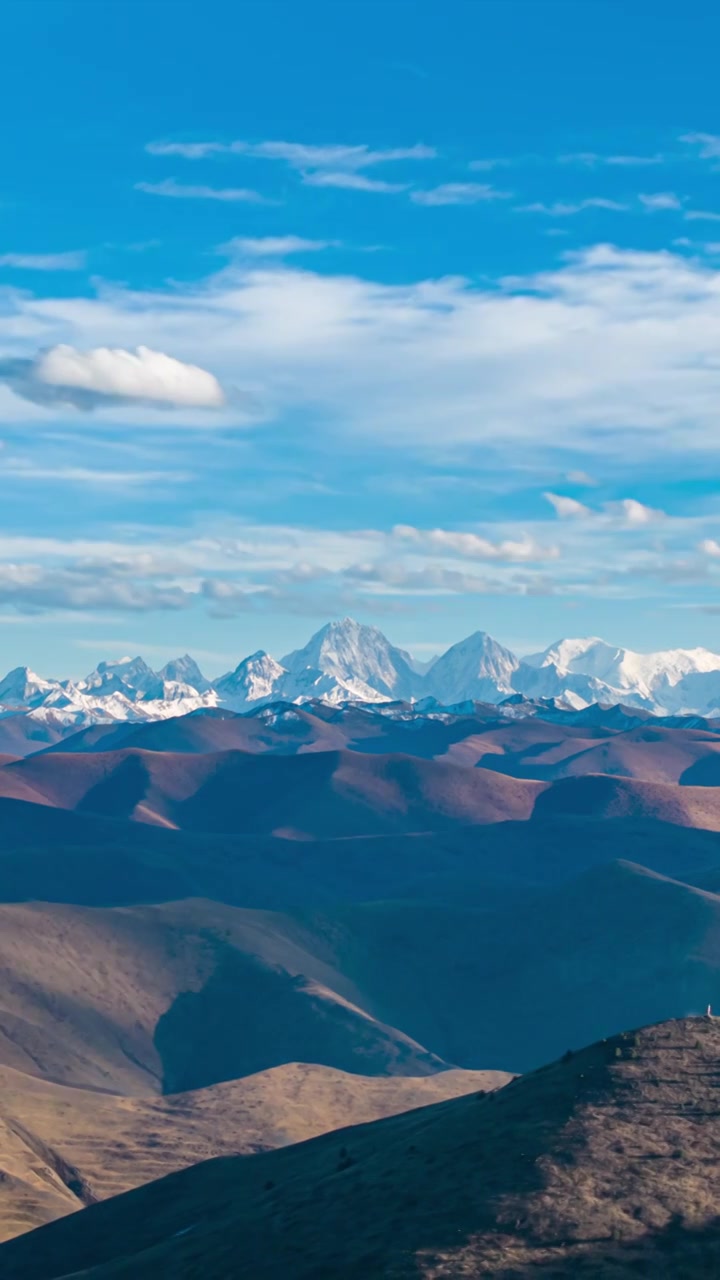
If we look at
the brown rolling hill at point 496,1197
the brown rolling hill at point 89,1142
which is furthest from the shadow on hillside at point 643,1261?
the brown rolling hill at point 89,1142

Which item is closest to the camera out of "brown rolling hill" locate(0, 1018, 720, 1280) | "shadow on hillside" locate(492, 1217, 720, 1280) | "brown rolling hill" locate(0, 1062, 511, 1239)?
"shadow on hillside" locate(492, 1217, 720, 1280)

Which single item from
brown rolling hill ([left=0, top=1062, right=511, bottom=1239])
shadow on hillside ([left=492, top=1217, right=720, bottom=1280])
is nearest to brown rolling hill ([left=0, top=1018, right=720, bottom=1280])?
shadow on hillside ([left=492, top=1217, right=720, bottom=1280])

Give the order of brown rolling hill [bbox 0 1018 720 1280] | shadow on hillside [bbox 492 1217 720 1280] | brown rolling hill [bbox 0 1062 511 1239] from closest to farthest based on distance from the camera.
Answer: shadow on hillside [bbox 492 1217 720 1280]
brown rolling hill [bbox 0 1018 720 1280]
brown rolling hill [bbox 0 1062 511 1239]

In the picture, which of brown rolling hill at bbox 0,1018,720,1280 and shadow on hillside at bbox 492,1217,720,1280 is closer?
shadow on hillside at bbox 492,1217,720,1280

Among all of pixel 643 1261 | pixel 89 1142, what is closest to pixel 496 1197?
pixel 643 1261

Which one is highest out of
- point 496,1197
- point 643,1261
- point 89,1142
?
point 496,1197

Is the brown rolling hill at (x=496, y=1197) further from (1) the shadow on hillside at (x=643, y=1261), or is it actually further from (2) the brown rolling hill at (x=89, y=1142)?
(2) the brown rolling hill at (x=89, y=1142)

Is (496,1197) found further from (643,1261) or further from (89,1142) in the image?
(89,1142)

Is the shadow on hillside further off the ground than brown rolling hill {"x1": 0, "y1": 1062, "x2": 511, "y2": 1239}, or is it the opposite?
Answer: the shadow on hillside

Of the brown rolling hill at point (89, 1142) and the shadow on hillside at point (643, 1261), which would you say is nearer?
the shadow on hillside at point (643, 1261)

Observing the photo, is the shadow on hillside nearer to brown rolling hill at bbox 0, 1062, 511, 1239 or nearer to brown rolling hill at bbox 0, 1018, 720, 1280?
brown rolling hill at bbox 0, 1018, 720, 1280
